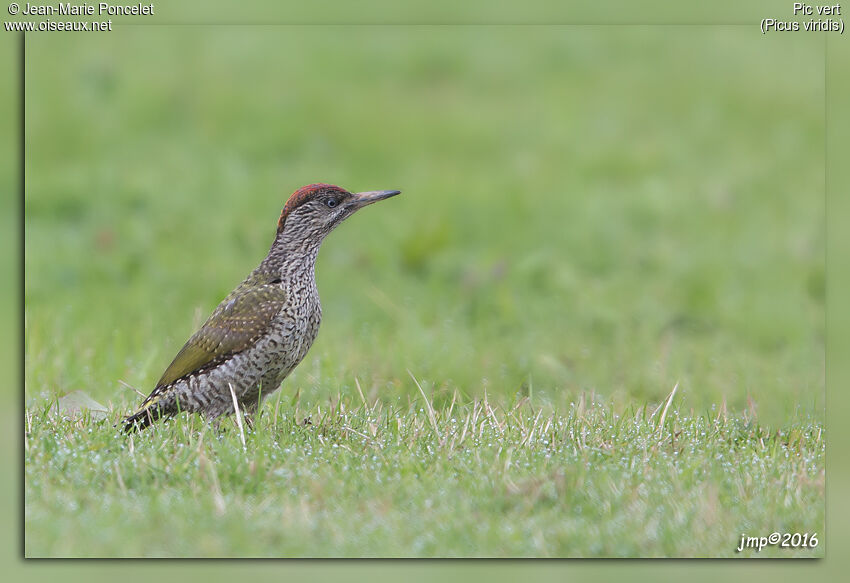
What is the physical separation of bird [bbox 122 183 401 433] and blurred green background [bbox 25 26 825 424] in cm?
172

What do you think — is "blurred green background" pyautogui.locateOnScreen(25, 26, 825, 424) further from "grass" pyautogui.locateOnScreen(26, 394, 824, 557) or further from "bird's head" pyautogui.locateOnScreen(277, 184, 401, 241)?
"grass" pyautogui.locateOnScreen(26, 394, 824, 557)

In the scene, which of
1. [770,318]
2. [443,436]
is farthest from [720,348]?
[443,436]

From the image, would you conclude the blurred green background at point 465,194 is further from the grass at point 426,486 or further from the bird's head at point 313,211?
the grass at point 426,486

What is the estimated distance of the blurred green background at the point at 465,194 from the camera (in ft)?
30.1

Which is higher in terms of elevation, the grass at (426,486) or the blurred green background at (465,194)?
the blurred green background at (465,194)

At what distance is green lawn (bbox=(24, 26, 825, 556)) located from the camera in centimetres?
482

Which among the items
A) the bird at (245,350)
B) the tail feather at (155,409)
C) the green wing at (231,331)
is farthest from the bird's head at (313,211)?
the tail feather at (155,409)

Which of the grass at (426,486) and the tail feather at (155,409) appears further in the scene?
the tail feather at (155,409)

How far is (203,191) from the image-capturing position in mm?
11742

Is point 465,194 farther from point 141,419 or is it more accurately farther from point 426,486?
point 426,486

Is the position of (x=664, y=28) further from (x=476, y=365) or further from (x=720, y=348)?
(x=476, y=365)

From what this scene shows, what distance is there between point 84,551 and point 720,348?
6.29 meters

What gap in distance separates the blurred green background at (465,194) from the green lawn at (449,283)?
4cm

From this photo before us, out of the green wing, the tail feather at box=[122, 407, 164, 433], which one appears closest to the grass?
the tail feather at box=[122, 407, 164, 433]
